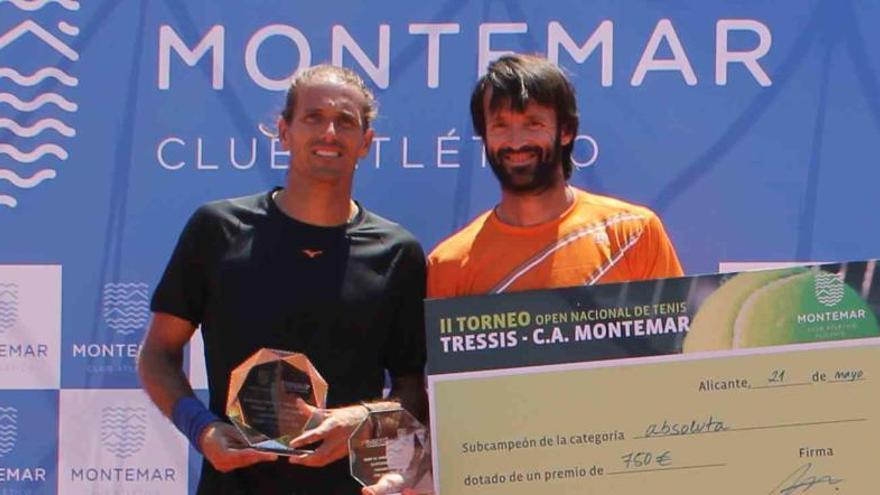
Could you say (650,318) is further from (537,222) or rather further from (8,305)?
(8,305)

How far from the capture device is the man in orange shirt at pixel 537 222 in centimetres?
217

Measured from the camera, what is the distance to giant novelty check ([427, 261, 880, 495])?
2.04 m

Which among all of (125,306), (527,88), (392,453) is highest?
(527,88)

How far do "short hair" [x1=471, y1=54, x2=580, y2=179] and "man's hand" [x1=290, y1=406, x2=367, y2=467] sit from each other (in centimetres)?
65

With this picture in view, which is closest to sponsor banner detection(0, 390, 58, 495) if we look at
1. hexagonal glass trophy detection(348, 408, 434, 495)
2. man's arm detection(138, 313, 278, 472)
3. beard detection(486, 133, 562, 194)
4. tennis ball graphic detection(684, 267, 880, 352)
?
man's arm detection(138, 313, 278, 472)

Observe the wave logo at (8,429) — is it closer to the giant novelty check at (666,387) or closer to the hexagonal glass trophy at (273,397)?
the hexagonal glass trophy at (273,397)

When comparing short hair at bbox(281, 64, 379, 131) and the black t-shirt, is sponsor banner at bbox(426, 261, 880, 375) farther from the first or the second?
short hair at bbox(281, 64, 379, 131)

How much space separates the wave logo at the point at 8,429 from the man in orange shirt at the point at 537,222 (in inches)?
52.4

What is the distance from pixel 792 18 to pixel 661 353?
1102 mm

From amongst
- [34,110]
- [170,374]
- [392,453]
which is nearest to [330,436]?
[392,453]

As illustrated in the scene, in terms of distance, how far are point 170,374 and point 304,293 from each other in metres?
0.34

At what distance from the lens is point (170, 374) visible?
2287mm

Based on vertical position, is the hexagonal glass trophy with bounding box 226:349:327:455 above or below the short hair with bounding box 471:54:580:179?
below
